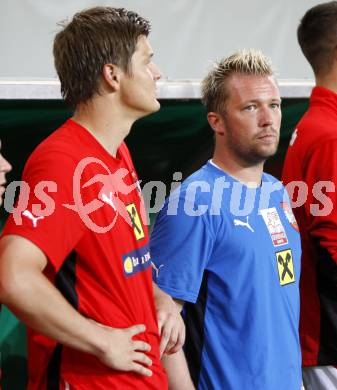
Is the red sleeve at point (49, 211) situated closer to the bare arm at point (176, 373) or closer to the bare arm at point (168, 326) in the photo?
the bare arm at point (168, 326)

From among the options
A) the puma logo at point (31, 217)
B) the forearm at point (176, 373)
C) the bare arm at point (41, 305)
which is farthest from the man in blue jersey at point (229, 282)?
the puma logo at point (31, 217)

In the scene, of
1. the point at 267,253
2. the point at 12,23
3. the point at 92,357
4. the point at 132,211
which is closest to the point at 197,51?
the point at 12,23

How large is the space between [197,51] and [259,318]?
1.84 metres

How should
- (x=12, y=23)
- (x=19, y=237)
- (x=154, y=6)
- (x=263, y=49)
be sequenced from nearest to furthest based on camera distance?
1. (x=19, y=237)
2. (x=12, y=23)
3. (x=154, y=6)
4. (x=263, y=49)

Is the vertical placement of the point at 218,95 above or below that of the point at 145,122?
above

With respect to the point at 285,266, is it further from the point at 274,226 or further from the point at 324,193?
the point at 324,193

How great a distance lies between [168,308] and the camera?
6.30ft

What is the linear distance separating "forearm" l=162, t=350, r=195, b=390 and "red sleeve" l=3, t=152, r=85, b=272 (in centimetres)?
61

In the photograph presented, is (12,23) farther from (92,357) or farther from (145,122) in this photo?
(92,357)

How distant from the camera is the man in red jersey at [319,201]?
2523 mm

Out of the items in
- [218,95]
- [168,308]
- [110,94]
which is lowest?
[168,308]

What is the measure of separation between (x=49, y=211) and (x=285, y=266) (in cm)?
88

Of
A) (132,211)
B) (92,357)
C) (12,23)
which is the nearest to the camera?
(92,357)

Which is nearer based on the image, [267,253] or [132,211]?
[132,211]
